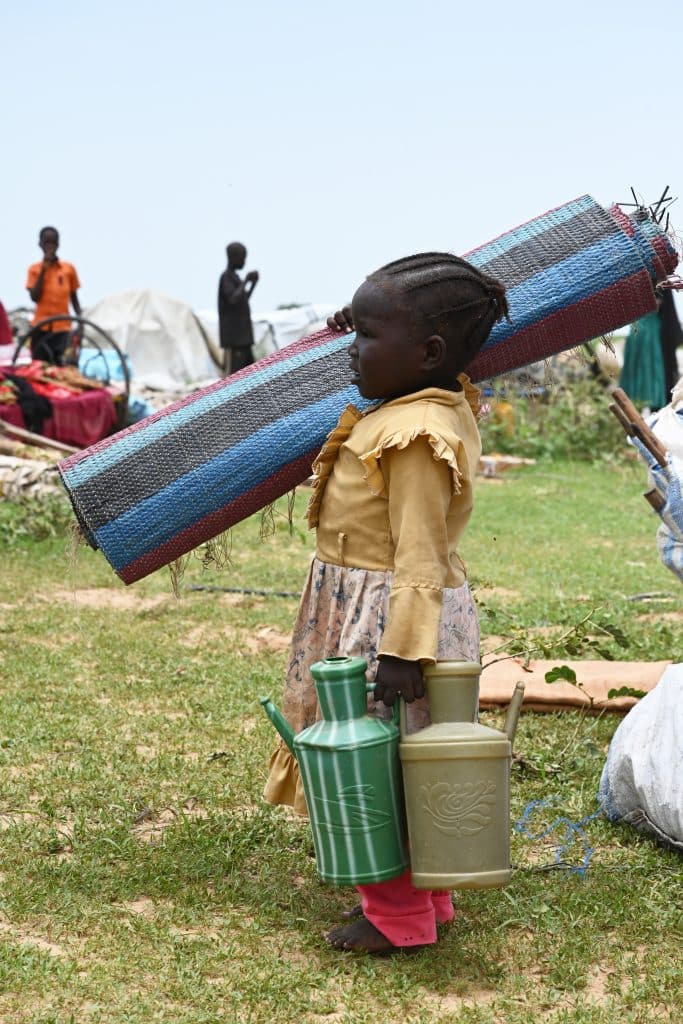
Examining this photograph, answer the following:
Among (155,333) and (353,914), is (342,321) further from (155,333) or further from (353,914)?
(155,333)

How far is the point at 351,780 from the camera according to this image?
2443 millimetres

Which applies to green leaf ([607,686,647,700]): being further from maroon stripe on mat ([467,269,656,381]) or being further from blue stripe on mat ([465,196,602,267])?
blue stripe on mat ([465,196,602,267])

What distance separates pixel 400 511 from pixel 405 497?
0.11ft

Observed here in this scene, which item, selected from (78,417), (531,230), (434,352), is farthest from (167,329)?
(434,352)

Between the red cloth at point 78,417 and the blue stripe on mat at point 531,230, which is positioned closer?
the blue stripe on mat at point 531,230

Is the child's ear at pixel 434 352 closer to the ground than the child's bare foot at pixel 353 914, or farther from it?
farther from it

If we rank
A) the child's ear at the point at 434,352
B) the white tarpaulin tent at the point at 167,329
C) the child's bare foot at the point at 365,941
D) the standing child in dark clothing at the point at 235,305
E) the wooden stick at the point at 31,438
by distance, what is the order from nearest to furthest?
the child's ear at the point at 434,352 → the child's bare foot at the point at 365,941 → the wooden stick at the point at 31,438 → the standing child in dark clothing at the point at 235,305 → the white tarpaulin tent at the point at 167,329

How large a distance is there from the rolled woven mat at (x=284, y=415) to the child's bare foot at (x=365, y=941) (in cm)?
94

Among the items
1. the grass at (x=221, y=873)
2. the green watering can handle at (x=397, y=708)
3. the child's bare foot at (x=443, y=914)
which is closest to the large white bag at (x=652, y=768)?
the grass at (x=221, y=873)

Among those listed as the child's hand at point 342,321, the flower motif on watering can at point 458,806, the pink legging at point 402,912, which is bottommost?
the pink legging at point 402,912

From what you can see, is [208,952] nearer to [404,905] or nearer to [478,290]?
[404,905]

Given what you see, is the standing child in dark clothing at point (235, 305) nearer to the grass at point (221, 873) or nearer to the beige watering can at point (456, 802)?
the grass at point (221, 873)

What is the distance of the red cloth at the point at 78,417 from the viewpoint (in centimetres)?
1043

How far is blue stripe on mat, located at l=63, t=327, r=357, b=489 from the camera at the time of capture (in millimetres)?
2912
